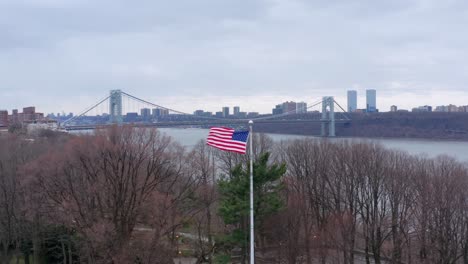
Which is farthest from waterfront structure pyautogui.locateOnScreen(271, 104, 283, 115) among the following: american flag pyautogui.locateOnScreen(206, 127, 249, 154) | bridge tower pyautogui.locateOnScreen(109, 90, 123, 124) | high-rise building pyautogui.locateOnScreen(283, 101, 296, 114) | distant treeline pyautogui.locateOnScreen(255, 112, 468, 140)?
american flag pyautogui.locateOnScreen(206, 127, 249, 154)

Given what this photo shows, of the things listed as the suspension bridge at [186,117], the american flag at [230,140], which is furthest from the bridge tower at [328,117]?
the american flag at [230,140]

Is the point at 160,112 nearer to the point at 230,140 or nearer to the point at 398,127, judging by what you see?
the point at 398,127

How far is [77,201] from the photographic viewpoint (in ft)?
56.9

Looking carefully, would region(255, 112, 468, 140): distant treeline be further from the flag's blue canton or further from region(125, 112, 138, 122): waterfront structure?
the flag's blue canton

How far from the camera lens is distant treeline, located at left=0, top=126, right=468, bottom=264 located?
17094 millimetres

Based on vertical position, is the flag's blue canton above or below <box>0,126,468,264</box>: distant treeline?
above

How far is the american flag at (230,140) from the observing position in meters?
9.58

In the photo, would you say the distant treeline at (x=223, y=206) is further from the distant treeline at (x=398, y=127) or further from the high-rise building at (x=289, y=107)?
the high-rise building at (x=289, y=107)

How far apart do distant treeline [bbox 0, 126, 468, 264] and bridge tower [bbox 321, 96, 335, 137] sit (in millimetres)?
29138

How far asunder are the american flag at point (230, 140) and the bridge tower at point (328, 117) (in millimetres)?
41659

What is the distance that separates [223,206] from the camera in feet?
53.9

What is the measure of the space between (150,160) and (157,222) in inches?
139

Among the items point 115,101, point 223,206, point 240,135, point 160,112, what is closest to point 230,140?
point 240,135

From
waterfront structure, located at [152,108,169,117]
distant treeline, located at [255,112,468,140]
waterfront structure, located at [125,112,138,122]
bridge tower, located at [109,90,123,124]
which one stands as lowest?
distant treeline, located at [255,112,468,140]
